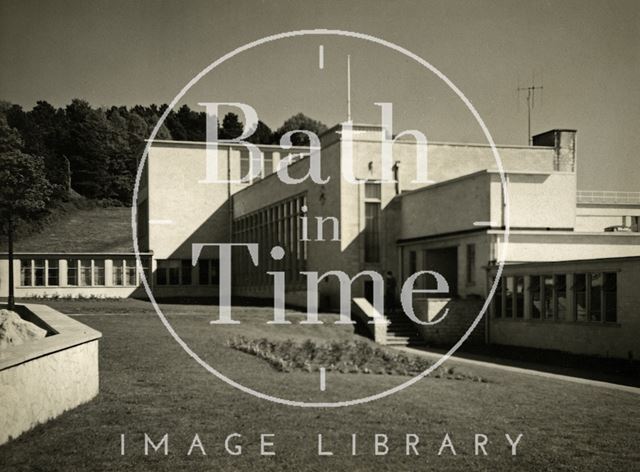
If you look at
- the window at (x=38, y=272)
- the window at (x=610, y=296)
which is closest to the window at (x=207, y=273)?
the window at (x=38, y=272)

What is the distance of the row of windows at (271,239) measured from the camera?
42.1 metres

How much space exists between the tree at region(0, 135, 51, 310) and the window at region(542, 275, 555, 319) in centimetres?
1598

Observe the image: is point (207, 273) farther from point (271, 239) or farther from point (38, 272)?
point (271, 239)

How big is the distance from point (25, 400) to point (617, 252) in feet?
86.2

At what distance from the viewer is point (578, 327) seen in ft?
82.6

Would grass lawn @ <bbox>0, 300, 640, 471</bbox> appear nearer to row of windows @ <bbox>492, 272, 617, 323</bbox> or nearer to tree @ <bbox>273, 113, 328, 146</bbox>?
row of windows @ <bbox>492, 272, 617, 323</bbox>

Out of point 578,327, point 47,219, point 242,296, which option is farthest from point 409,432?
point 47,219

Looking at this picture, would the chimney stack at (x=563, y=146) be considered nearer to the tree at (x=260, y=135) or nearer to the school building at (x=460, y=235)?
the school building at (x=460, y=235)

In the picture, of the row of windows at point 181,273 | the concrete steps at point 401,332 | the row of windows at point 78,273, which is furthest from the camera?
the row of windows at point 181,273

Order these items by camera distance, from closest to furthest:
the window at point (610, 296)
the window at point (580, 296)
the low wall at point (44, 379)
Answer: the low wall at point (44, 379) < the window at point (610, 296) < the window at point (580, 296)

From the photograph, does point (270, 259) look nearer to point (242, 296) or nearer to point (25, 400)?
point (242, 296)

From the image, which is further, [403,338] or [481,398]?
[403,338]

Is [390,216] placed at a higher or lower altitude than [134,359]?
higher

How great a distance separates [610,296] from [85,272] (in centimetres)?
3678
